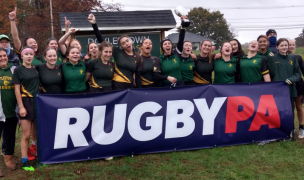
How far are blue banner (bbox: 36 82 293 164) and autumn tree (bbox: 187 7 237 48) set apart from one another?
5522 cm

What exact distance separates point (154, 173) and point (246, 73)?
2.62m

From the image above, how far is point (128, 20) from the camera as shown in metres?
15.0

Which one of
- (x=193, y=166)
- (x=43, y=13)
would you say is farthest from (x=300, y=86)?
(x=43, y=13)

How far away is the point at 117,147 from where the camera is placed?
15.1 feet

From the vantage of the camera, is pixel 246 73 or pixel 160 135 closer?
pixel 160 135

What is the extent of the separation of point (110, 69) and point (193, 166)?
2.03 metres

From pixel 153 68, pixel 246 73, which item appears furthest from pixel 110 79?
pixel 246 73

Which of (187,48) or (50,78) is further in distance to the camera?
(187,48)

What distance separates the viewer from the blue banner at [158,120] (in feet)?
14.4

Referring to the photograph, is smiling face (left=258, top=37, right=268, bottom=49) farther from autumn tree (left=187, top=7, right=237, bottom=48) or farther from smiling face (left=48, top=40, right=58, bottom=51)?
autumn tree (left=187, top=7, right=237, bottom=48)

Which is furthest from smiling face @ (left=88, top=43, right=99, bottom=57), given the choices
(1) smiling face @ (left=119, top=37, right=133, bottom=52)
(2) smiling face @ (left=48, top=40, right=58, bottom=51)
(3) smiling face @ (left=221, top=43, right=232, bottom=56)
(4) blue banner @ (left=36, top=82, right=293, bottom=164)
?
(3) smiling face @ (left=221, top=43, right=232, bottom=56)

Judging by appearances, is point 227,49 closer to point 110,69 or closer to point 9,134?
point 110,69

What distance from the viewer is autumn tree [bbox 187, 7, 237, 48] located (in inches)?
2315

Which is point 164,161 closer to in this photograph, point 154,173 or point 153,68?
point 154,173
